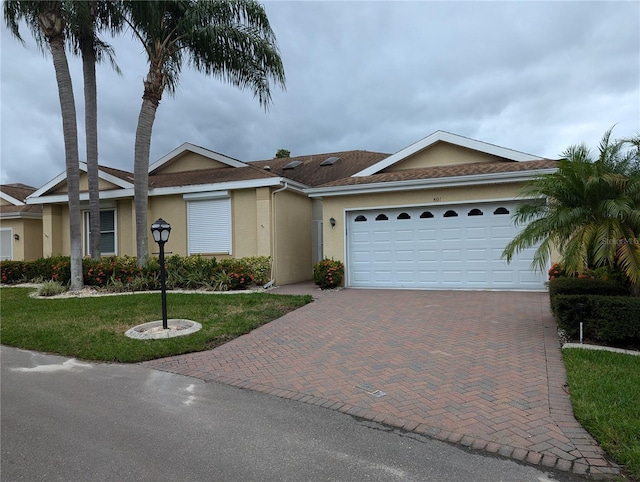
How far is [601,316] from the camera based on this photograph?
593cm

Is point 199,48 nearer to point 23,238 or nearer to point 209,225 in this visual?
point 209,225

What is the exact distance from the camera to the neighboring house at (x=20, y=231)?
19281mm

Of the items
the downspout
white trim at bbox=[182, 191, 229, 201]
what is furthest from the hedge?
white trim at bbox=[182, 191, 229, 201]

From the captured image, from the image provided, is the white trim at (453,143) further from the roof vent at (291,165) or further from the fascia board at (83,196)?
the fascia board at (83,196)

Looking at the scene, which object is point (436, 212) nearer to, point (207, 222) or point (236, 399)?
point (207, 222)

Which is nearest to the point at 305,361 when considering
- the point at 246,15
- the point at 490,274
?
the point at 490,274

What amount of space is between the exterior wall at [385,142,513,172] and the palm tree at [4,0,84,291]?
10226 millimetres

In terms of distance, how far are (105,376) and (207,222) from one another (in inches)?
387

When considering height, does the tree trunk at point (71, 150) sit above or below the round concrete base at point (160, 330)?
above

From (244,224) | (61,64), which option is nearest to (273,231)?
(244,224)

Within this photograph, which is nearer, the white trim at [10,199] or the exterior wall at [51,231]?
the exterior wall at [51,231]

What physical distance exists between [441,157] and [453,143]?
A: 23.7 inches

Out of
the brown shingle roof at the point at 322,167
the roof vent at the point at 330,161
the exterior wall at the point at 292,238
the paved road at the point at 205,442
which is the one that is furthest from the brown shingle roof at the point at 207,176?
the paved road at the point at 205,442

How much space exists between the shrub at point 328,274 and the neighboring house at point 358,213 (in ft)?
1.41
